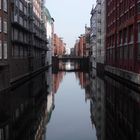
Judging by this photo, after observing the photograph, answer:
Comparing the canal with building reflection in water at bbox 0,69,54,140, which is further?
the canal

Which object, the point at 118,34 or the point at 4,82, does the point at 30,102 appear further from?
the point at 118,34

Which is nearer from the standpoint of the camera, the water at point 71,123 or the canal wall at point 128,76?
the water at point 71,123

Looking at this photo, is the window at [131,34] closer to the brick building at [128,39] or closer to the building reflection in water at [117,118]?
the brick building at [128,39]

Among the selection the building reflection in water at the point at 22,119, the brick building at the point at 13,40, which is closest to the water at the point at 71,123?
the building reflection in water at the point at 22,119

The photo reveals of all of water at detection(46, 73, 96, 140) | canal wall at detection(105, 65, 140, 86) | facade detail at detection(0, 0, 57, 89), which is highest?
facade detail at detection(0, 0, 57, 89)

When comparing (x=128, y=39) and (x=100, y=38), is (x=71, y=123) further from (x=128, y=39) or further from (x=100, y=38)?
(x=100, y=38)

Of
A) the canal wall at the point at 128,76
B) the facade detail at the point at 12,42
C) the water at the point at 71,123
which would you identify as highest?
the facade detail at the point at 12,42

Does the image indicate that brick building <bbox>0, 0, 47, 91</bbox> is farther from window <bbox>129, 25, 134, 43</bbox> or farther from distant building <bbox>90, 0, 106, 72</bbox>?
distant building <bbox>90, 0, 106, 72</bbox>

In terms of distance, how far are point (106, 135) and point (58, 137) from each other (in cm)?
Result: 248

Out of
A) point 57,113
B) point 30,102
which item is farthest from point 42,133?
point 30,102

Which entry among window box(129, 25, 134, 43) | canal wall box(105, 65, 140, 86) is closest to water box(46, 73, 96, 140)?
canal wall box(105, 65, 140, 86)

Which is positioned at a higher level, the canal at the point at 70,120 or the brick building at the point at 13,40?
the brick building at the point at 13,40

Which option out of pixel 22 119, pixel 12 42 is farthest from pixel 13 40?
pixel 22 119

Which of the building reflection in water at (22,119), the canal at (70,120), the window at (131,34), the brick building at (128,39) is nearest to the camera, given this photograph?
the building reflection in water at (22,119)
